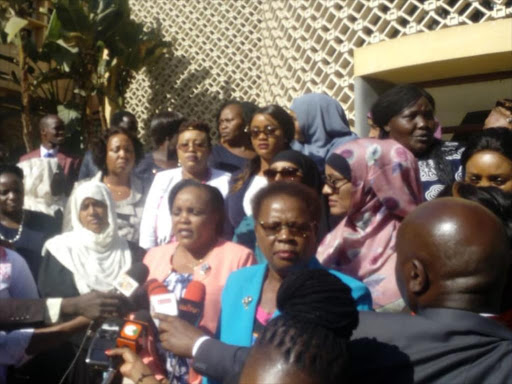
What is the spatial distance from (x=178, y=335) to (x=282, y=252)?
0.54m

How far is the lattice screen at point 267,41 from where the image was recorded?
247 inches

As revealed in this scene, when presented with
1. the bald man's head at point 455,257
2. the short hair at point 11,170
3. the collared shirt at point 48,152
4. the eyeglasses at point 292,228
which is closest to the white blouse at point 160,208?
the short hair at point 11,170

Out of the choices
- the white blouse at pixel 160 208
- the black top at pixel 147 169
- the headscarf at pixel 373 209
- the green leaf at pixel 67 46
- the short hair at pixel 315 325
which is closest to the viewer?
the short hair at pixel 315 325

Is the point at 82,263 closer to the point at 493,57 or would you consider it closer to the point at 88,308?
the point at 88,308

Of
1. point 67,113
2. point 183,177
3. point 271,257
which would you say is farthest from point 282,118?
point 67,113

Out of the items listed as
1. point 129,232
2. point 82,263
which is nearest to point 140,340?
point 82,263

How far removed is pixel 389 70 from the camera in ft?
20.5

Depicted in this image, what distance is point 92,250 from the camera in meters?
4.17

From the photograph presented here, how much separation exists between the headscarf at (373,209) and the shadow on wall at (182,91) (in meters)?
5.94

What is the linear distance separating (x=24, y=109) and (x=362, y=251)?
8.80m

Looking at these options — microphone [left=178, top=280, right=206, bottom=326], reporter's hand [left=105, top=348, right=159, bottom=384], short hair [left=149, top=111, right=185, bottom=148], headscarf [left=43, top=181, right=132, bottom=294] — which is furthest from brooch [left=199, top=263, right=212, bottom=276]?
short hair [left=149, top=111, right=185, bottom=148]

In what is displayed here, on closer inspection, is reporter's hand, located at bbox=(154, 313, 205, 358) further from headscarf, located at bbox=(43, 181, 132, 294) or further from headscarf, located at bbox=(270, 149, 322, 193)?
headscarf, located at bbox=(43, 181, 132, 294)

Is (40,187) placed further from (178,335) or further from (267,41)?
(178,335)

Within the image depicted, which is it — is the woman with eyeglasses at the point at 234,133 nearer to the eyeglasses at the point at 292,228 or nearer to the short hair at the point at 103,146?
the short hair at the point at 103,146
